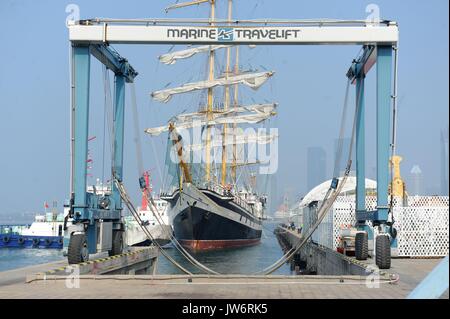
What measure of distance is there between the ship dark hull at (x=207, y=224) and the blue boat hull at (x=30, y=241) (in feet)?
48.8

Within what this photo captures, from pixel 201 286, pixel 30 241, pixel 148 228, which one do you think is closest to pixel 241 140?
pixel 148 228

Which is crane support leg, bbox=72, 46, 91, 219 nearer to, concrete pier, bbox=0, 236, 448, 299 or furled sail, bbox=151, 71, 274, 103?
concrete pier, bbox=0, 236, 448, 299

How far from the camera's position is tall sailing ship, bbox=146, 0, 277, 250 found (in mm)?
60125

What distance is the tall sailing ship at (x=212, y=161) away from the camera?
2367 inches

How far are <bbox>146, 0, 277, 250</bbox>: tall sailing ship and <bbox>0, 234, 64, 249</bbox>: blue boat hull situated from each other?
13899 millimetres

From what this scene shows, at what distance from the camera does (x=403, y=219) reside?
2742 centimetres

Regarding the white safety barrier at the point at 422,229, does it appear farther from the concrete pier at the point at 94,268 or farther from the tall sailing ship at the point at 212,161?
the tall sailing ship at the point at 212,161

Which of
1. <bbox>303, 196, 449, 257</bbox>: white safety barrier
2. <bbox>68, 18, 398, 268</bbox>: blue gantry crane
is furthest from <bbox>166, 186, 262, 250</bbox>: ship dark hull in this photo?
<bbox>68, 18, 398, 268</bbox>: blue gantry crane

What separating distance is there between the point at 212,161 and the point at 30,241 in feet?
75.4

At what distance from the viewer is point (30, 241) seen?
73562mm

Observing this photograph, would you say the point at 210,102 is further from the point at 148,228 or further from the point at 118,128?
the point at 118,128
